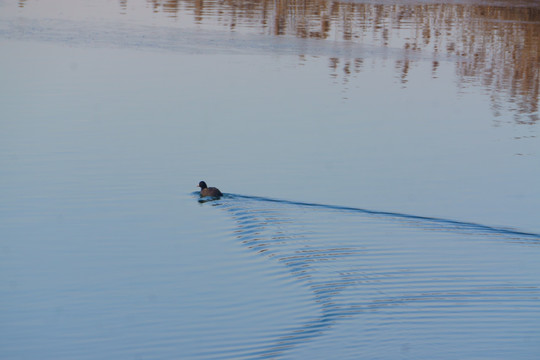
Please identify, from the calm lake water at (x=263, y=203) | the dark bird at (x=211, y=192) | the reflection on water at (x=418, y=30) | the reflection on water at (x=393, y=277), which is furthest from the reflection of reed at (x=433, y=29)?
the dark bird at (x=211, y=192)

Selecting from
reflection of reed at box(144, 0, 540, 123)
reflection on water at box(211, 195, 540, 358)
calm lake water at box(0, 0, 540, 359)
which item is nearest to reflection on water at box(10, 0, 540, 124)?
reflection of reed at box(144, 0, 540, 123)

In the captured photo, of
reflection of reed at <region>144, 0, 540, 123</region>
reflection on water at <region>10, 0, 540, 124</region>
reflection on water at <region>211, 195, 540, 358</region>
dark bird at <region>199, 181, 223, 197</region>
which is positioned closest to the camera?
reflection on water at <region>211, 195, 540, 358</region>

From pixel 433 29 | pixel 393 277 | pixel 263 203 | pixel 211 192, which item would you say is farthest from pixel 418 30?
pixel 393 277

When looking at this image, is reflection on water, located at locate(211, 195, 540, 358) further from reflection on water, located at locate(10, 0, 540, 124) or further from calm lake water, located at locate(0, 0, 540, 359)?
reflection on water, located at locate(10, 0, 540, 124)

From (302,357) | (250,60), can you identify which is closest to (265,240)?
(302,357)

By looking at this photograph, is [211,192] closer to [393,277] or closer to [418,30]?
[393,277]

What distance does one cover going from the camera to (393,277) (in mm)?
10055

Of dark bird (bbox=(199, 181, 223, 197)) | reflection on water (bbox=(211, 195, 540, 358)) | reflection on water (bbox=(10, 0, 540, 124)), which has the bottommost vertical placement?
reflection on water (bbox=(211, 195, 540, 358))

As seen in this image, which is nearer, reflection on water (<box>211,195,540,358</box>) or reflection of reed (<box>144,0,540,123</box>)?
reflection on water (<box>211,195,540,358</box>)

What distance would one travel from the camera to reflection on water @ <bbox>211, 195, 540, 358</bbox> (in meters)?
8.49

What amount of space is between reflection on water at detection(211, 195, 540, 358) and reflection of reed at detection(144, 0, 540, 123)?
29.2ft

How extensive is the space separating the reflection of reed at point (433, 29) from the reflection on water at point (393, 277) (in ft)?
29.2

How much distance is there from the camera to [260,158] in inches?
599

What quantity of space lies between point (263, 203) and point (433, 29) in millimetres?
23769
